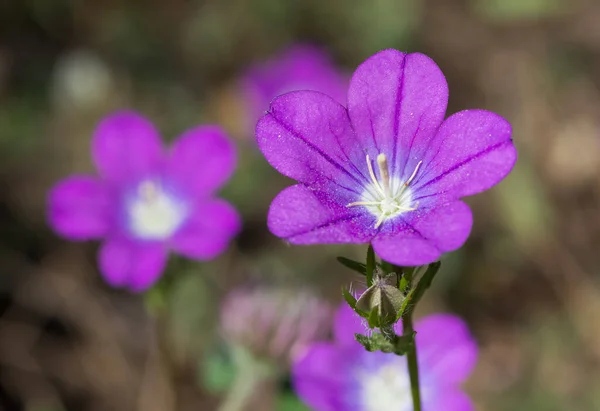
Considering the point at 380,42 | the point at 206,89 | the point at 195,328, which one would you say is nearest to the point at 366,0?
the point at 380,42

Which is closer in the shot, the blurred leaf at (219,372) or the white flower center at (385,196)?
the white flower center at (385,196)

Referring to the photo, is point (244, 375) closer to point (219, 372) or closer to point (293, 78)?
point (219, 372)

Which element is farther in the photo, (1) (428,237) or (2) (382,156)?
(2) (382,156)

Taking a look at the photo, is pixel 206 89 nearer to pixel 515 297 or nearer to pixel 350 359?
pixel 515 297

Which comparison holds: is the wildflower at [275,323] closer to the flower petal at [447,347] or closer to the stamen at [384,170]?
the flower petal at [447,347]

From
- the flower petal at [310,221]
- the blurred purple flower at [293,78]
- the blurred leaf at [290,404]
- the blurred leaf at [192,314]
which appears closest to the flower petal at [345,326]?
the blurred leaf at [290,404]

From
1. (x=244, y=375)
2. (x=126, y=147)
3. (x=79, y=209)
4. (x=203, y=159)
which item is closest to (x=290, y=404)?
(x=244, y=375)
